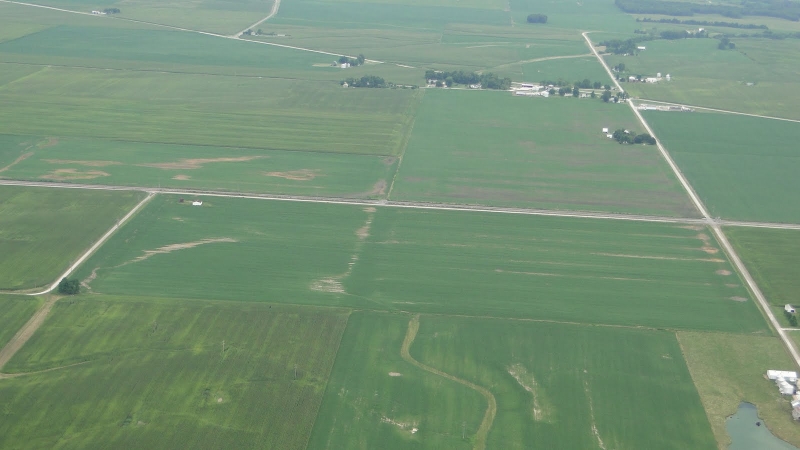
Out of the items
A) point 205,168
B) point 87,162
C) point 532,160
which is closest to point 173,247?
point 205,168

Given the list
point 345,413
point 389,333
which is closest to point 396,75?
point 389,333

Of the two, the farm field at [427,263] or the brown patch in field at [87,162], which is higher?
the brown patch in field at [87,162]

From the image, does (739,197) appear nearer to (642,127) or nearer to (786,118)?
(642,127)

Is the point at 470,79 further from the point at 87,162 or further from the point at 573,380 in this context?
the point at 573,380

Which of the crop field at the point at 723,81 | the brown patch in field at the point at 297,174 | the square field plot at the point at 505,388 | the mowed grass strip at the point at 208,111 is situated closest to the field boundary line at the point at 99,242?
the brown patch in field at the point at 297,174

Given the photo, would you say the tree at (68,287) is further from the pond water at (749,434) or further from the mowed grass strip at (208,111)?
the pond water at (749,434)
